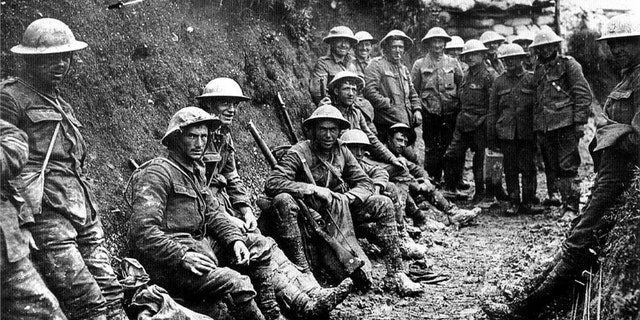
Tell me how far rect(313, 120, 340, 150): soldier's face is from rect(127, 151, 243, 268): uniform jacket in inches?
79.9

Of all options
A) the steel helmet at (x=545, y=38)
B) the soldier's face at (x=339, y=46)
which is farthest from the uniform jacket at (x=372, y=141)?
the steel helmet at (x=545, y=38)

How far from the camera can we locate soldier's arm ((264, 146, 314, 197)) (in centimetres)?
727

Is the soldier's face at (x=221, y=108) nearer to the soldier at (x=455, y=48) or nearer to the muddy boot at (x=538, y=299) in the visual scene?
the muddy boot at (x=538, y=299)

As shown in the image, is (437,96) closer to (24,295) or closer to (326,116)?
(326,116)

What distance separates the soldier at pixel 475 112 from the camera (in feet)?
38.0

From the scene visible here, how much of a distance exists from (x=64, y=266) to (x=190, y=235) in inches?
52.6

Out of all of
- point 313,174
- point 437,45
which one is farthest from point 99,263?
point 437,45

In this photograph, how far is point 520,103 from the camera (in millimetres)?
10781

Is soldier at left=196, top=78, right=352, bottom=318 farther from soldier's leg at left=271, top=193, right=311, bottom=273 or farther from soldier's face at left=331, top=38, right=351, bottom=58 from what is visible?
soldier's face at left=331, top=38, right=351, bottom=58

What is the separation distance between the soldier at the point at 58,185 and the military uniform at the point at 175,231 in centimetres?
55

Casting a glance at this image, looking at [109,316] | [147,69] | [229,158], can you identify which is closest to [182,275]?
[109,316]

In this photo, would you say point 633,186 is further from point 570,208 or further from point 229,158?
point 570,208

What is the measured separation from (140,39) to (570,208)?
21.2 ft

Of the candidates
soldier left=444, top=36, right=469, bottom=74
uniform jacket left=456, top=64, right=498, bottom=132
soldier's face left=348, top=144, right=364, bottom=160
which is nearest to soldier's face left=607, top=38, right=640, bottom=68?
soldier's face left=348, top=144, right=364, bottom=160
